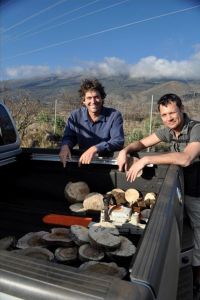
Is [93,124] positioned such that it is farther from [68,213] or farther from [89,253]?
[89,253]

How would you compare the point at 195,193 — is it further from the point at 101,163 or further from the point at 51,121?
the point at 51,121

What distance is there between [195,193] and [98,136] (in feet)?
4.39

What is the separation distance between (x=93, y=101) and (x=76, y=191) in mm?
1059

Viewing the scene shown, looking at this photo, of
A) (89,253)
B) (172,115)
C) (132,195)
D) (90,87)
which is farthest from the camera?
(90,87)

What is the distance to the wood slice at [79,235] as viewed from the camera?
238 centimetres

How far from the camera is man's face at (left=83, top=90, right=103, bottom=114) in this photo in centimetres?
392

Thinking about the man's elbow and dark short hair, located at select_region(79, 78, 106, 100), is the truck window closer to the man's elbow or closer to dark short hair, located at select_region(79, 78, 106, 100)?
dark short hair, located at select_region(79, 78, 106, 100)

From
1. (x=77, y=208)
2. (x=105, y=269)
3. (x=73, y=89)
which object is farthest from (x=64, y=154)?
(x=73, y=89)

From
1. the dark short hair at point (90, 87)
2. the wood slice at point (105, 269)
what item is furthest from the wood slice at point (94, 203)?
the wood slice at point (105, 269)

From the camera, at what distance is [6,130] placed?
4.13m

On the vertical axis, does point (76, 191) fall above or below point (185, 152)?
below

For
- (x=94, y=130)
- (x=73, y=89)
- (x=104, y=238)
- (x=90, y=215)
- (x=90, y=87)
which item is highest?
(x=73, y=89)

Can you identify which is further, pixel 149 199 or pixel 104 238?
pixel 149 199

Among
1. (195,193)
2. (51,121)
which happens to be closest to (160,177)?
(195,193)
